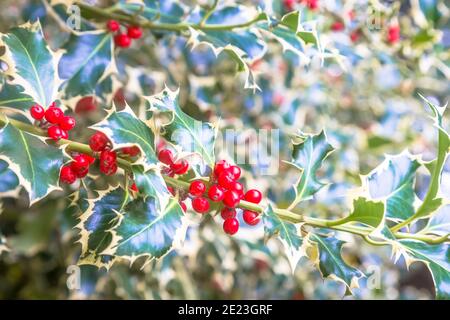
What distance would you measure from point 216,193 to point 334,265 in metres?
0.23

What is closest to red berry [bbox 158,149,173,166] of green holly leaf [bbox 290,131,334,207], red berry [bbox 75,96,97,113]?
green holly leaf [bbox 290,131,334,207]

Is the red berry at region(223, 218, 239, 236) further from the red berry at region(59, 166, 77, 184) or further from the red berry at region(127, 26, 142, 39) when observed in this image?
the red berry at region(127, 26, 142, 39)

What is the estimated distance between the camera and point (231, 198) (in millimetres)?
797

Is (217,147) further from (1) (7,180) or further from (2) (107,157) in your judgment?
(2) (107,157)

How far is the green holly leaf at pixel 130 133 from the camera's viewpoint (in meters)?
0.75

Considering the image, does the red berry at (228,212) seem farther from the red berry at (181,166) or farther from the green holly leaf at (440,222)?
the green holly leaf at (440,222)

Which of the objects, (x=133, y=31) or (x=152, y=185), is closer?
(x=152, y=185)

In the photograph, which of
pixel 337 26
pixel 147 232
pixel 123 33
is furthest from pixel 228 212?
pixel 337 26

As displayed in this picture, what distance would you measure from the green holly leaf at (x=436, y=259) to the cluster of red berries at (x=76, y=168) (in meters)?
0.49

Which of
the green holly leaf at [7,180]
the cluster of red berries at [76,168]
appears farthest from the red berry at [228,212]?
the green holly leaf at [7,180]

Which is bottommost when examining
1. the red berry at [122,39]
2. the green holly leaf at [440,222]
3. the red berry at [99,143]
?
the green holly leaf at [440,222]

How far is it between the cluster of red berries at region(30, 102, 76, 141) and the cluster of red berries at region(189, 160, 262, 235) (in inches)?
8.1

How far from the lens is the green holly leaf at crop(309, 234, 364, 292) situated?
85 cm

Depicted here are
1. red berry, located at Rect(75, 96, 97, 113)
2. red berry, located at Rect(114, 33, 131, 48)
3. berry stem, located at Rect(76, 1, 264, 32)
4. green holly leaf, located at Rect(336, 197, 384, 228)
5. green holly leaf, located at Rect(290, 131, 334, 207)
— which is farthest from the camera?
red berry, located at Rect(75, 96, 97, 113)
